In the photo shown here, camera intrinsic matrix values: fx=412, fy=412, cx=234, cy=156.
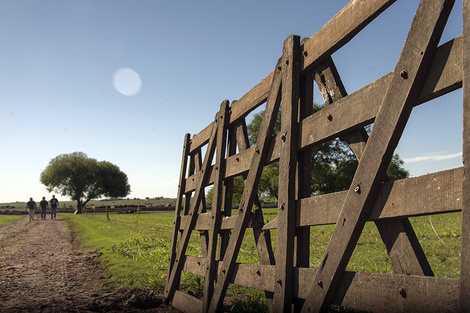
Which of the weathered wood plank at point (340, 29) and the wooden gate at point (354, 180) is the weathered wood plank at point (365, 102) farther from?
the weathered wood plank at point (340, 29)

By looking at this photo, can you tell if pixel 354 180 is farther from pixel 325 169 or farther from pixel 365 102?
pixel 325 169

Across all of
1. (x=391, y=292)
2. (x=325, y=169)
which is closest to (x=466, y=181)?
(x=391, y=292)

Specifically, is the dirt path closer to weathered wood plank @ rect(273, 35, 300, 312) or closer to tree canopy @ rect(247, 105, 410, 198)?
weathered wood plank @ rect(273, 35, 300, 312)

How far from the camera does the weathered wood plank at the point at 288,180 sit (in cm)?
368

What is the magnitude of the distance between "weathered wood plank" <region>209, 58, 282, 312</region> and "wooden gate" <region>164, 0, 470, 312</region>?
0.01m

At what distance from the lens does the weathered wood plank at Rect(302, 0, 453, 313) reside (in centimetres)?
251

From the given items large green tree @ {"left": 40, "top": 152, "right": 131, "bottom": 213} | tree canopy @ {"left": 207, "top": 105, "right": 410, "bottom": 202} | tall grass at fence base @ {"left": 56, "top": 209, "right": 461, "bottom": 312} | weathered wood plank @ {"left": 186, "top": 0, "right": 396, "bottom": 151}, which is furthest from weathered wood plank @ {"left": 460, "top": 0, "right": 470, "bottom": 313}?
large green tree @ {"left": 40, "top": 152, "right": 131, "bottom": 213}

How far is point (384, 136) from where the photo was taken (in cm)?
274

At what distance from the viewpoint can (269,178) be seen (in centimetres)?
4094

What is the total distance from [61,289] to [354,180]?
6.71m

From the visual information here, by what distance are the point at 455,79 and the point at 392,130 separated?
0.49 metres

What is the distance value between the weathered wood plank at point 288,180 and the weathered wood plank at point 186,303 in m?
2.08

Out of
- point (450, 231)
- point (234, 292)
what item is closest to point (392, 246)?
point (234, 292)

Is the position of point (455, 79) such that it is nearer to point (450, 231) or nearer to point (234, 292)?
point (234, 292)
